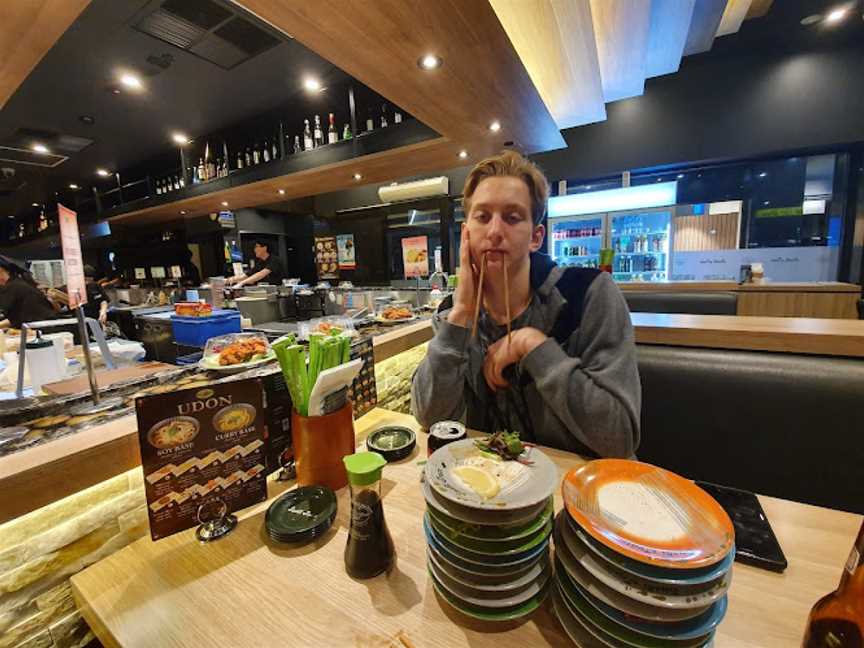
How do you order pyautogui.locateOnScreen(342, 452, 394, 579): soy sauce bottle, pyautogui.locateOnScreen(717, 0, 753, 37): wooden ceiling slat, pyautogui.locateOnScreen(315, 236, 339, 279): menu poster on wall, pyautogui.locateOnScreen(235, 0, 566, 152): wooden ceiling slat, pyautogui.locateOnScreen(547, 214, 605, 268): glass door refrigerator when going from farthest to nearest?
pyautogui.locateOnScreen(315, 236, 339, 279): menu poster on wall < pyautogui.locateOnScreen(547, 214, 605, 268): glass door refrigerator < pyautogui.locateOnScreen(717, 0, 753, 37): wooden ceiling slat < pyautogui.locateOnScreen(235, 0, 566, 152): wooden ceiling slat < pyautogui.locateOnScreen(342, 452, 394, 579): soy sauce bottle

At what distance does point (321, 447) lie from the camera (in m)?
0.93

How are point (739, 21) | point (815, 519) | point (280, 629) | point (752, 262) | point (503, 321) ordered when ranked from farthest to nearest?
point (752, 262) < point (739, 21) < point (503, 321) < point (815, 519) < point (280, 629)

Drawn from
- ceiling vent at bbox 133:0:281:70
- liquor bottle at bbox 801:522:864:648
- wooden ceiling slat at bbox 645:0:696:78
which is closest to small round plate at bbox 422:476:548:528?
liquor bottle at bbox 801:522:864:648

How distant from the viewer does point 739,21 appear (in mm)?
3629

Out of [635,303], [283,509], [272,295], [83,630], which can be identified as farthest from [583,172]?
[83,630]

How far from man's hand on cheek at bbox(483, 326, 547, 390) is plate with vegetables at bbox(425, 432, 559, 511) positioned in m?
0.39

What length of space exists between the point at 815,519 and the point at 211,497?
4.33 ft

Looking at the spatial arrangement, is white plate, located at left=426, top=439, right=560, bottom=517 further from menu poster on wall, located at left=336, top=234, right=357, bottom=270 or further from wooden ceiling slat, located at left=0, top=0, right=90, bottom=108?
menu poster on wall, located at left=336, top=234, right=357, bottom=270

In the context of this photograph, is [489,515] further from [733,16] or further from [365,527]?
[733,16]

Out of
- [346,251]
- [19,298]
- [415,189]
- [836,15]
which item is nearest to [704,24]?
[836,15]

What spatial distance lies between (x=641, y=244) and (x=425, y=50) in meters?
4.48

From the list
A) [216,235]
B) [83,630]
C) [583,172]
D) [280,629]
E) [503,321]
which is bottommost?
[83,630]

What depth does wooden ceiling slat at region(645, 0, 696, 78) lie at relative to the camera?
9.67 feet

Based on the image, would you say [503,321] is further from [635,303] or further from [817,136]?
[817,136]
